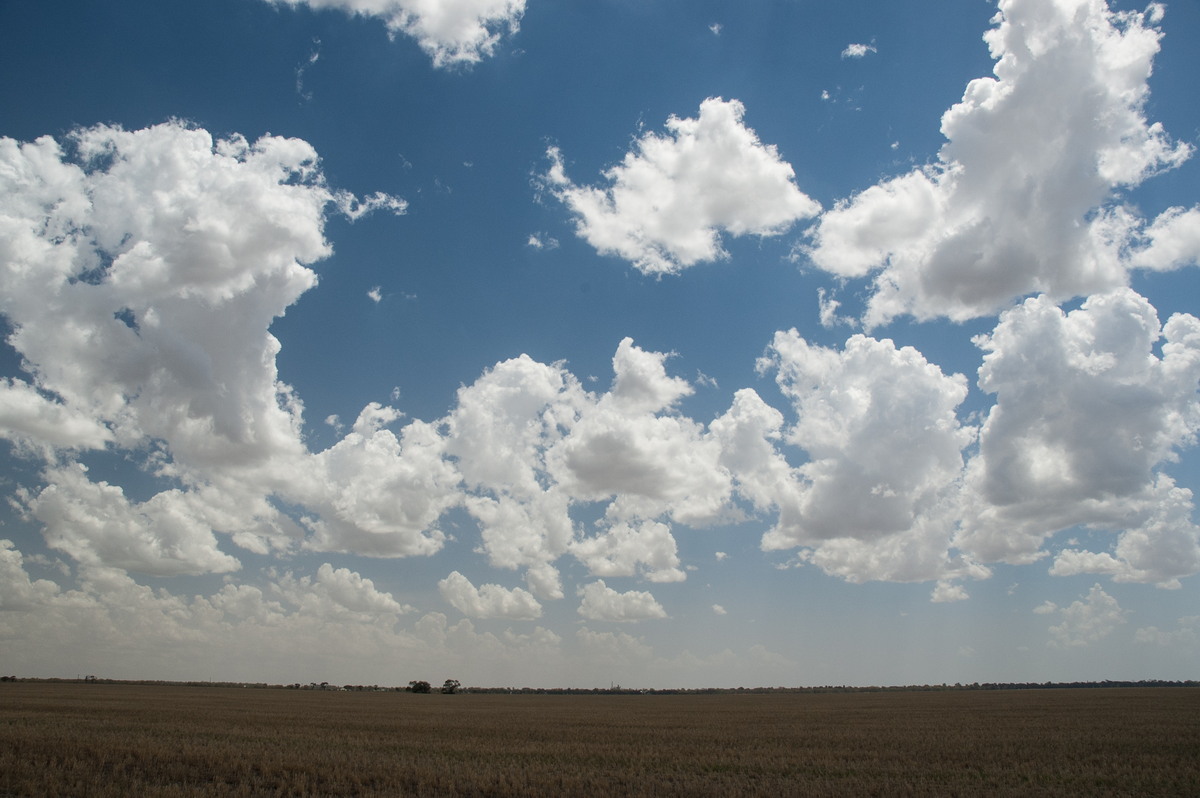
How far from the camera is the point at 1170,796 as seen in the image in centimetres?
2016

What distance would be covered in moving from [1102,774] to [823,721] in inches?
1086

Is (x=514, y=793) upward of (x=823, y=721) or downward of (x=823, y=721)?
upward

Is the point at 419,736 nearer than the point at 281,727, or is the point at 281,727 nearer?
the point at 419,736

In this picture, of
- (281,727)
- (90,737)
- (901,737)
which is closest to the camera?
(90,737)

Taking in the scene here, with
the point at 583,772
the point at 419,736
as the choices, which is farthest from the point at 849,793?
the point at 419,736

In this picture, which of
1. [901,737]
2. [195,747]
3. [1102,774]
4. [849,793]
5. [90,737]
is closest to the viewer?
[849,793]

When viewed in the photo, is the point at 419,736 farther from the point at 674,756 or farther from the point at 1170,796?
the point at 1170,796

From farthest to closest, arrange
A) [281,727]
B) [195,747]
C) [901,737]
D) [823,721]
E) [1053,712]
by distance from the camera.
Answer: [1053,712] → [823,721] → [281,727] → [901,737] → [195,747]

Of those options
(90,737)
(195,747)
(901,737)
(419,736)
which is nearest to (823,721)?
(901,737)

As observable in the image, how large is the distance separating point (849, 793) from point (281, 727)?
33197 mm

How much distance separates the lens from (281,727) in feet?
131

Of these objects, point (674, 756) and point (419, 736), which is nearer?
point (674, 756)

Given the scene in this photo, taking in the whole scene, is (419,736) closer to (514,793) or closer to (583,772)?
(583,772)

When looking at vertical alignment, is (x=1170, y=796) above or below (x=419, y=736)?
above
